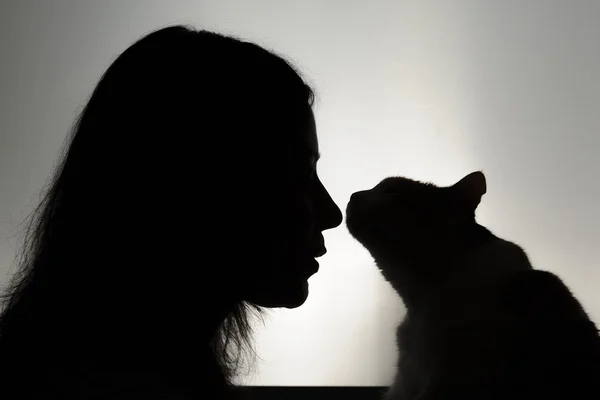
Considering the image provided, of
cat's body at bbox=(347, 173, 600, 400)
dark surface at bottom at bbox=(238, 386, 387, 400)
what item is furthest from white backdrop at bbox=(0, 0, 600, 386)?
cat's body at bbox=(347, 173, 600, 400)

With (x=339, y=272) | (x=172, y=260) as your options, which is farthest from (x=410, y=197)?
(x=172, y=260)

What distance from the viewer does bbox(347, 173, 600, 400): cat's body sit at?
53cm

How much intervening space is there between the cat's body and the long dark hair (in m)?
0.24

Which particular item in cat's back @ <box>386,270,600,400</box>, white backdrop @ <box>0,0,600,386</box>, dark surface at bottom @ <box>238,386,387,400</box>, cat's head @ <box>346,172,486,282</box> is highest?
white backdrop @ <box>0,0,600,386</box>

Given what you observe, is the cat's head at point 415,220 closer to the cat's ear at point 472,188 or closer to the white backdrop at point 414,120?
the cat's ear at point 472,188

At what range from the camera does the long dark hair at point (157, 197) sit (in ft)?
1.49

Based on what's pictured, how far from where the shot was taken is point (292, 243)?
0.52 m

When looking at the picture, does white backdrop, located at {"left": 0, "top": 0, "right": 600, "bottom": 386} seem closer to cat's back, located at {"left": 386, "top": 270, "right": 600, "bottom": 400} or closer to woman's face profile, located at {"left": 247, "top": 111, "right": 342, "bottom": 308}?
cat's back, located at {"left": 386, "top": 270, "right": 600, "bottom": 400}

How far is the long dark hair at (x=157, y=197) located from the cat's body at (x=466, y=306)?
9.5 inches

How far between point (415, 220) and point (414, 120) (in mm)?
241

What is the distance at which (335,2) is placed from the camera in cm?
105

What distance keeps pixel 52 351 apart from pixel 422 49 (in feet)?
2.59

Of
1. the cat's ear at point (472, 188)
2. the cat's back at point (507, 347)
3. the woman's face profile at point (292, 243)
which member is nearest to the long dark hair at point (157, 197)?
the woman's face profile at point (292, 243)

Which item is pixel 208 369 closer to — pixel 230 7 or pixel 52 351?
pixel 52 351
